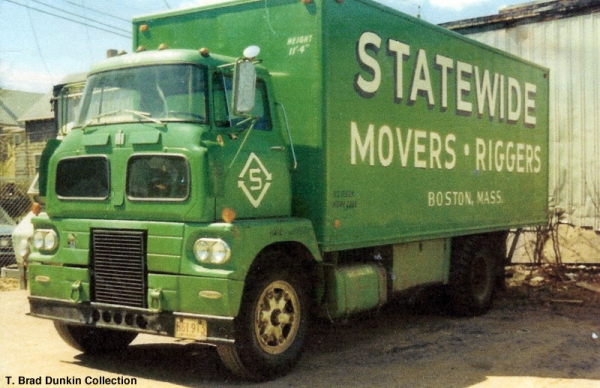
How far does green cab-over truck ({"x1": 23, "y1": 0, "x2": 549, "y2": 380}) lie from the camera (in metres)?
5.79

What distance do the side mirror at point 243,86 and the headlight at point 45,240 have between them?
2136 mm

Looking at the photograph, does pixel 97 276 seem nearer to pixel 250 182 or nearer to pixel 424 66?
pixel 250 182

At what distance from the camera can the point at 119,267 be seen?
6.05 metres

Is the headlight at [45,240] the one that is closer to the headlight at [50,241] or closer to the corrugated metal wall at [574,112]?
the headlight at [50,241]

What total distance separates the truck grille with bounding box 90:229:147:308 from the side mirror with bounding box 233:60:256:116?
1.36 metres

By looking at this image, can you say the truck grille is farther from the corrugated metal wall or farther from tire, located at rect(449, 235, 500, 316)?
the corrugated metal wall

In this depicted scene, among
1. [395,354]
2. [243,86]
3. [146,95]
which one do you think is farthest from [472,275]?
[146,95]

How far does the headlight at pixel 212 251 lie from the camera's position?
562cm

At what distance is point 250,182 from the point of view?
6094 millimetres

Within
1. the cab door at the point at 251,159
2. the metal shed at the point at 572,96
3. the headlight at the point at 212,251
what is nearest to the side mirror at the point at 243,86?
the cab door at the point at 251,159

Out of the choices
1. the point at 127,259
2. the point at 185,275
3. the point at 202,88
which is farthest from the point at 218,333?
the point at 202,88

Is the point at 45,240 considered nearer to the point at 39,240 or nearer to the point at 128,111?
the point at 39,240

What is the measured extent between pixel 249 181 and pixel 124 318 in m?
1.58

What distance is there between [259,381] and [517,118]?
6.36 metres
